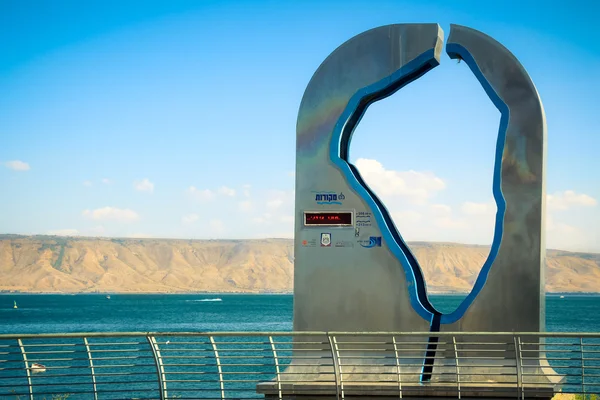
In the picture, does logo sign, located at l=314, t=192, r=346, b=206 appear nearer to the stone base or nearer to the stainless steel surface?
the stainless steel surface

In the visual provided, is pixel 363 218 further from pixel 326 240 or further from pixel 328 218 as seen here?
pixel 326 240

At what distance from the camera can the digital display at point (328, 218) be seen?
13164mm

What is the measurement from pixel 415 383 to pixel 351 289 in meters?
1.77

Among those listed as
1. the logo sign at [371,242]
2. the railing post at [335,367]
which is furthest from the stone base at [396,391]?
the logo sign at [371,242]

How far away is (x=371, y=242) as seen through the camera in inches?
512

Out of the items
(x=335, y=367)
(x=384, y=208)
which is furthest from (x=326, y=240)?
(x=335, y=367)

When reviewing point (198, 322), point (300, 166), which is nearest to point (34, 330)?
point (198, 322)

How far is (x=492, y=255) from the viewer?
12438 mm

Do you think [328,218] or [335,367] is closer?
[335,367]

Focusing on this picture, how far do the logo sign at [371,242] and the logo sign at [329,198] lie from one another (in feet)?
2.21

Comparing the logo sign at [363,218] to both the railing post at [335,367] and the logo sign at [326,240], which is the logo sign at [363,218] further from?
the railing post at [335,367]

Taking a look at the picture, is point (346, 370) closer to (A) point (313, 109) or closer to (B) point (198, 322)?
(A) point (313, 109)

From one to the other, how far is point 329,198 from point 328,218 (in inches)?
11.8

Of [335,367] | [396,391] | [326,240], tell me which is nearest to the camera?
[335,367]
